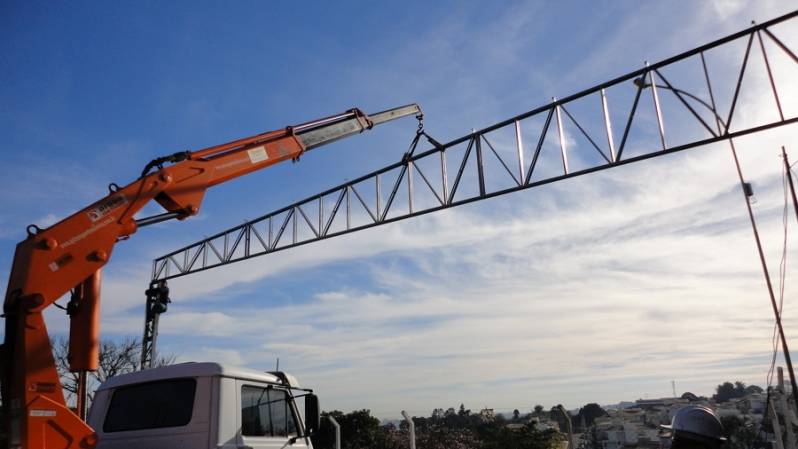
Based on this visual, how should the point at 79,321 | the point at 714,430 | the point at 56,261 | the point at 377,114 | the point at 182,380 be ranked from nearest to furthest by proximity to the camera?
1. the point at 714,430
2. the point at 182,380
3. the point at 56,261
4. the point at 79,321
5. the point at 377,114

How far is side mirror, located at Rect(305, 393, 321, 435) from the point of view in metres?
6.66

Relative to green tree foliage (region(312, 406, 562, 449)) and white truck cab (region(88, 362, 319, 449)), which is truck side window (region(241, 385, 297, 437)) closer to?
white truck cab (region(88, 362, 319, 449))

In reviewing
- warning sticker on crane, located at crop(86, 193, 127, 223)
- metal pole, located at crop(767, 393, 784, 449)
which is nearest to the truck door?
warning sticker on crane, located at crop(86, 193, 127, 223)

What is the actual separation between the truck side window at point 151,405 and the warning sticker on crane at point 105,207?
6.61ft

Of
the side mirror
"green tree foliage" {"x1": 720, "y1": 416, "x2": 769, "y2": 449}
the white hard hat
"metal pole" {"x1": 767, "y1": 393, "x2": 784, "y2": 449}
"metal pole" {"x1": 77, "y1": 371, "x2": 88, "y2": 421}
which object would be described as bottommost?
"green tree foliage" {"x1": 720, "y1": 416, "x2": 769, "y2": 449}

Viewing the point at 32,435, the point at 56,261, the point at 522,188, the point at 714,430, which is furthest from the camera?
the point at 522,188

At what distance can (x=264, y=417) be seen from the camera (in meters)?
6.25

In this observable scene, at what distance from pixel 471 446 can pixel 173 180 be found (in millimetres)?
20332

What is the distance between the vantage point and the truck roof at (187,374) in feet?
19.1

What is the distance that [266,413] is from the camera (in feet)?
20.7

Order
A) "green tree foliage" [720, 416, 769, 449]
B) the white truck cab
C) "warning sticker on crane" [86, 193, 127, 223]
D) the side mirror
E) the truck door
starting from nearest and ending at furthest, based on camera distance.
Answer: the white truck cab → the truck door → the side mirror → "warning sticker on crane" [86, 193, 127, 223] → "green tree foliage" [720, 416, 769, 449]

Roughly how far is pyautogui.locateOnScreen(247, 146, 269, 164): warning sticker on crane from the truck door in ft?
16.7

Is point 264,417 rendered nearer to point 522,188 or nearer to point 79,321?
point 79,321

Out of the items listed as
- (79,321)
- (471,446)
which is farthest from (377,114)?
(471,446)
